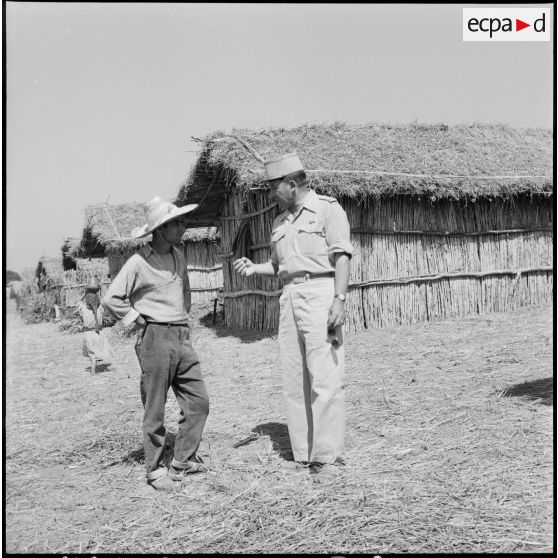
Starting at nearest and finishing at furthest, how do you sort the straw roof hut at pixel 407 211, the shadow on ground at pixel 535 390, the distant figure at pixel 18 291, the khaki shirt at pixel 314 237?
1. the khaki shirt at pixel 314 237
2. the shadow on ground at pixel 535 390
3. the straw roof hut at pixel 407 211
4. the distant figure at pixel 18 291

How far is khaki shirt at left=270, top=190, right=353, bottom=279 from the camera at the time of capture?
13.6 feet

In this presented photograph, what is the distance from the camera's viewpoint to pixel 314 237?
4.17m

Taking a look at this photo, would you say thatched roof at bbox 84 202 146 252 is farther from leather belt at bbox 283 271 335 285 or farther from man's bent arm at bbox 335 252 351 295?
man's bent arm at bbox 335 252 351 295

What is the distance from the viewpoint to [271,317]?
436 inches

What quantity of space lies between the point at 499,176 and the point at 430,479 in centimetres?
862

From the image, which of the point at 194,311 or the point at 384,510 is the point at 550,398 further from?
the point at 194,311

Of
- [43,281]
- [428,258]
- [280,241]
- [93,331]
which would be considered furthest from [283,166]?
[43,281]

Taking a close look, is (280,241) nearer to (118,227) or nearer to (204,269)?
(204,269)

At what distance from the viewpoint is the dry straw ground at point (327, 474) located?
3.19 metres

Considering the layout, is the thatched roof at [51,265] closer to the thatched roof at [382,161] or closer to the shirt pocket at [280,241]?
the thatched roof at [382,161]

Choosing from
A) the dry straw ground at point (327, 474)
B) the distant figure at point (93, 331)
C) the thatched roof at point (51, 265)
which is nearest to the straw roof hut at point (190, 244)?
the thatched roof at point (51, 265)

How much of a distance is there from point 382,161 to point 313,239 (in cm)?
699

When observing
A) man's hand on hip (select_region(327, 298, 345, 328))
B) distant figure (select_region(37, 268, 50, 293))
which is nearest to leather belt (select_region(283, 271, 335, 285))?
man's hand on hip (select_region(327, 298, 345, 328))

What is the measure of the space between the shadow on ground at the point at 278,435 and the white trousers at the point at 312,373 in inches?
12.8
